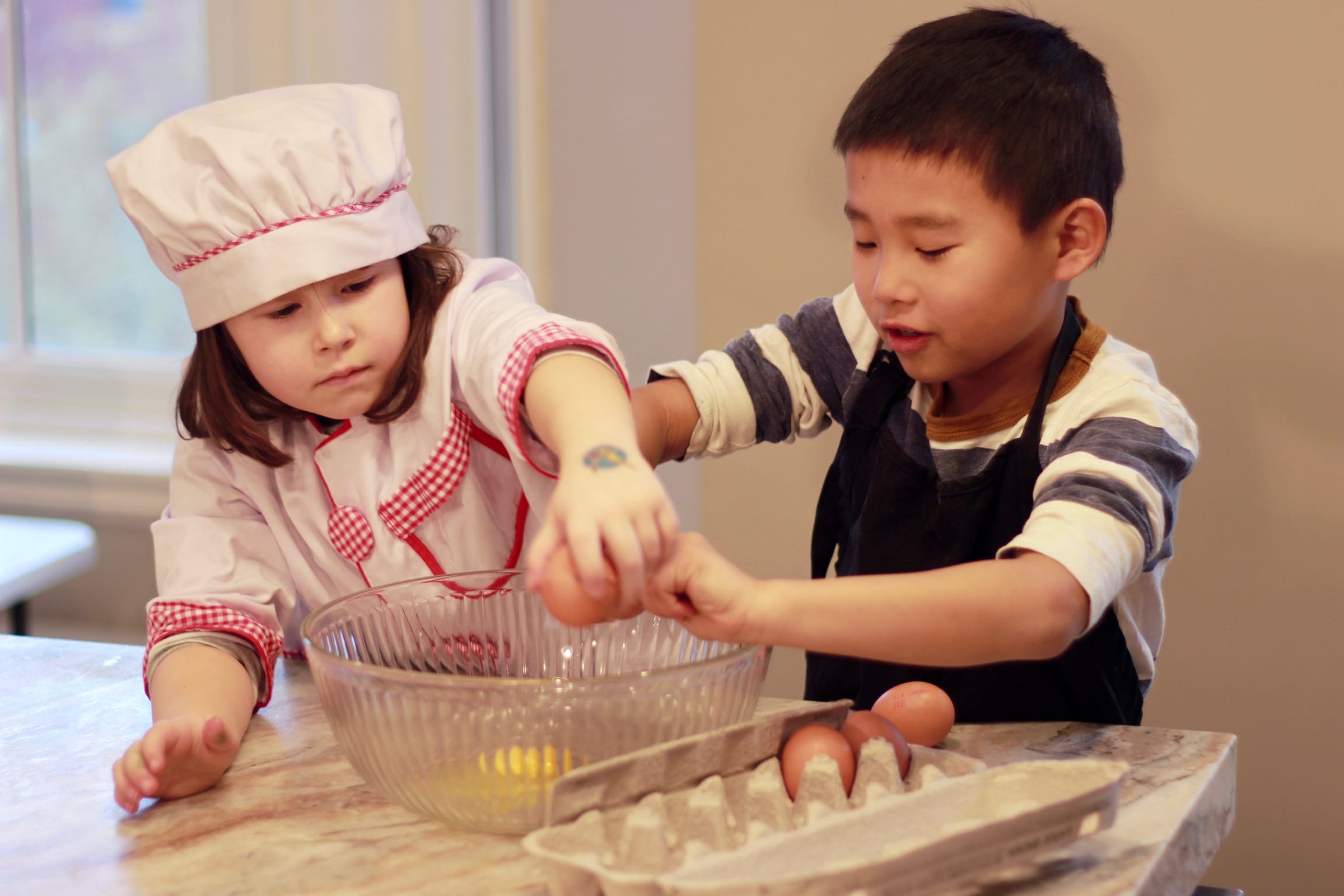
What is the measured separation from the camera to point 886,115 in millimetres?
864

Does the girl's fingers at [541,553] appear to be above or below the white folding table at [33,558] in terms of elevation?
above

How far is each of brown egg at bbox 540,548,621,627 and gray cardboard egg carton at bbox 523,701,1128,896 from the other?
70mm

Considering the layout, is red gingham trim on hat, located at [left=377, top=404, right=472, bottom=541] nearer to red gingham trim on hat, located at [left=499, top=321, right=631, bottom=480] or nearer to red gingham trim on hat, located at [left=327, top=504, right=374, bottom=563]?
red gingham trim on hat, located at [left=327, top=504, right=374, bottom=563]

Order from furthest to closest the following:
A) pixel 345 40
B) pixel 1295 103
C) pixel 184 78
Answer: pixel 184 78 → pixel 345 40 → pixel 1295 103

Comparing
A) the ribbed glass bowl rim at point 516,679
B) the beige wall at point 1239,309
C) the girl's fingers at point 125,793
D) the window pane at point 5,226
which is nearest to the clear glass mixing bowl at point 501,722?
the ribbed glass bowl rim at point 516,679

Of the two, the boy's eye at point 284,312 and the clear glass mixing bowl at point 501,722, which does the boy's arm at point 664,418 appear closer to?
the boy's eye at point 284,312

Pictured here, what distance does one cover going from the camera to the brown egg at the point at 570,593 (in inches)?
21.5

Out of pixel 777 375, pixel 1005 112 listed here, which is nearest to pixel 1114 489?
pixel 1005 112

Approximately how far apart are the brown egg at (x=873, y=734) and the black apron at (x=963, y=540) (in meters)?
0.21

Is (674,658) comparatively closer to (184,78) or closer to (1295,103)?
(1295,103)

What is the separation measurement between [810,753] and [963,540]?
13.4 inches

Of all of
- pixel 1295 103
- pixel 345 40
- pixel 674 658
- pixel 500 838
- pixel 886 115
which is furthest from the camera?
pixel 345 40

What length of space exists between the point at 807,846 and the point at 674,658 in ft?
0.76

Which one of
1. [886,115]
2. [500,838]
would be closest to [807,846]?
[500,838]
